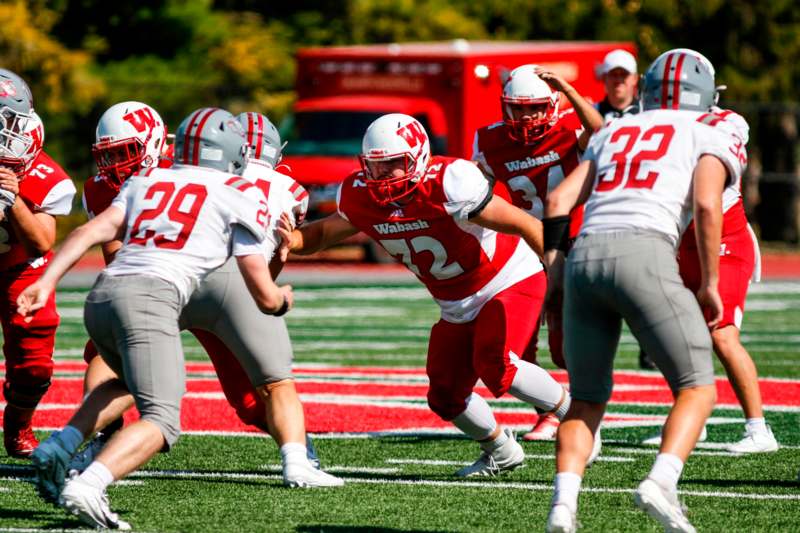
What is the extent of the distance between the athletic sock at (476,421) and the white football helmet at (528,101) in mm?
1463

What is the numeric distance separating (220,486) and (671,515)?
2.12m

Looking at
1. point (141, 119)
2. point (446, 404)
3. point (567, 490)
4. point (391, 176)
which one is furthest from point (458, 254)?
point (567, 490)

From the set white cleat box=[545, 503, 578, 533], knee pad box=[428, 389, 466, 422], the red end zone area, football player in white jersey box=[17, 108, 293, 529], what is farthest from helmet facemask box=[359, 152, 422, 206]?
the red end zone area

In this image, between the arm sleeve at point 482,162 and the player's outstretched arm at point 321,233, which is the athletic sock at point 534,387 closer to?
the player's outstretched arm at point 321,233

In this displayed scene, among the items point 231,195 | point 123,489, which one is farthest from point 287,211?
point 123,489

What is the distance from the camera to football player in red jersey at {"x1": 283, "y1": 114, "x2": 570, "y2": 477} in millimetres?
6020

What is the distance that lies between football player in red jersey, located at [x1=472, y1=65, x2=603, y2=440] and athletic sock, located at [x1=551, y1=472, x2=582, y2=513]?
2585 millimetres

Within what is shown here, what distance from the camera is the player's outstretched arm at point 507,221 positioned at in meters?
6.02

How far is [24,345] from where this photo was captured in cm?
680

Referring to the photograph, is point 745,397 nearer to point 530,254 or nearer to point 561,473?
point 530,254

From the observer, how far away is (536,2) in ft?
88.6

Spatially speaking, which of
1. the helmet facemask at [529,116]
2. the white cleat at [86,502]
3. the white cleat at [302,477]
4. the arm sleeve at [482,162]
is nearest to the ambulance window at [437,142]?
the arm sleeve at [482,162]

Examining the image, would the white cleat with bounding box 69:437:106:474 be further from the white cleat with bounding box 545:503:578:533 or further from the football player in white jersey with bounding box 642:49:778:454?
the football player in white jersey with bounding box 642:49:778:454

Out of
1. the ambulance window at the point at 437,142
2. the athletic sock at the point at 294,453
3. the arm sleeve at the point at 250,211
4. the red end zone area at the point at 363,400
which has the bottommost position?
the ambulance window at the point at 437,142
